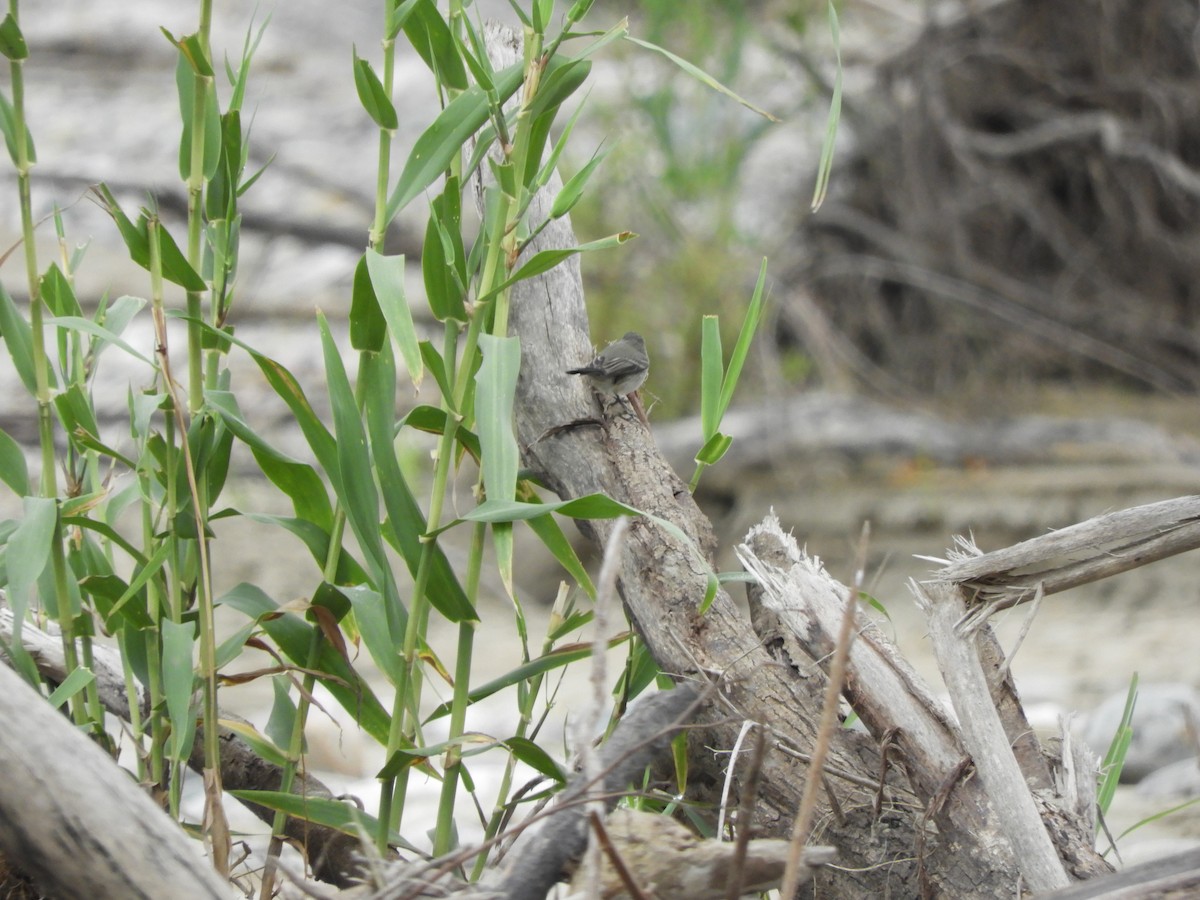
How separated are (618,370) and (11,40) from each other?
30.3 inches

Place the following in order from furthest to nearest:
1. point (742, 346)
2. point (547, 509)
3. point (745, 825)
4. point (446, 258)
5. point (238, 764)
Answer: point (238, 764), point (742, 346), point (446, 258), point (547, 509), point (745, 825)

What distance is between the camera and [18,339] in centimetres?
143

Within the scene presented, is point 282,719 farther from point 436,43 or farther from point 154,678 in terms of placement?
point 436,43

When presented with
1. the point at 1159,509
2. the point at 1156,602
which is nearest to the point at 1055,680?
the point at 1156,602

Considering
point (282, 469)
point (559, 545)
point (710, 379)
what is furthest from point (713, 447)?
point (282, 469)

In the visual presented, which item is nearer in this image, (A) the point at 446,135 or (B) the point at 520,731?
(A) the point at 446,135

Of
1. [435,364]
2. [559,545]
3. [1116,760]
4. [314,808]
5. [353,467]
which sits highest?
[435,364]

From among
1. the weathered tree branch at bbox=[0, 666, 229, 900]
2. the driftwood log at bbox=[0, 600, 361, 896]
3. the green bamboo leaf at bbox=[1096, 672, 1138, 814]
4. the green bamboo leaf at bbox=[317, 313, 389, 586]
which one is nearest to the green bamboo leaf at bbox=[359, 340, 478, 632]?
the green bamboo leaf at bbox=[317, 313, 389, 586]

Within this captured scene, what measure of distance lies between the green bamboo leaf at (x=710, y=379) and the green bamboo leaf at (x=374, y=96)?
45 cm

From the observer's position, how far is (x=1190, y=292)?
18.6 ft

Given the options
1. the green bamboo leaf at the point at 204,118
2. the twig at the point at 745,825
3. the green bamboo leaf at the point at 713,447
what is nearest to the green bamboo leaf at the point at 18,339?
the green bamboo leaf at the point at 204,118

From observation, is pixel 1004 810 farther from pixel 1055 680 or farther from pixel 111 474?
pixel 1055 680

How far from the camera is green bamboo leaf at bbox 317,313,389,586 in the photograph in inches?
54.0

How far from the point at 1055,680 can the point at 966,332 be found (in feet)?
7.41
